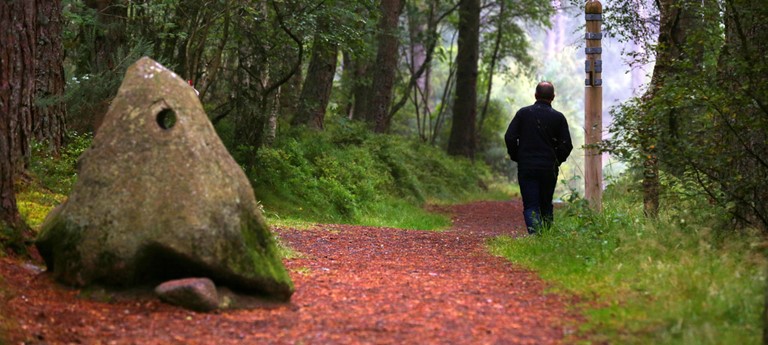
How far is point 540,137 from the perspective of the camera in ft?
35.4

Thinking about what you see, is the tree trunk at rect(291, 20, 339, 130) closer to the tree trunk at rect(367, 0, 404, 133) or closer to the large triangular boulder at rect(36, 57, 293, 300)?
the tree trunk at rect(367, 0, 404, 133)

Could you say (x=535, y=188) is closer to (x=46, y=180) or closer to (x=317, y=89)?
(x=46, y=180)

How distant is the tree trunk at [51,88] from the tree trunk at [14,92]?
77.9 inches

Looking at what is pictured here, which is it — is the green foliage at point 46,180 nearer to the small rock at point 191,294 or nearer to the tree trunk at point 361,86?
the small rock at point 191,294

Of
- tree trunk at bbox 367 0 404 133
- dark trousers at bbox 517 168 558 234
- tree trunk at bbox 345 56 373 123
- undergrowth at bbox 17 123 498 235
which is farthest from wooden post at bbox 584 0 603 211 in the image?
tree trunk at bbox 345 56 373 123

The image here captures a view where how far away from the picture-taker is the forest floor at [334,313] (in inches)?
213

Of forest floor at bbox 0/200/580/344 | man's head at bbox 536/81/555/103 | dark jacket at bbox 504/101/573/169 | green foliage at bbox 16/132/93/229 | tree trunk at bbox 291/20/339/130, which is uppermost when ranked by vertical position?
tree trunk at bbox 291/20/339/130

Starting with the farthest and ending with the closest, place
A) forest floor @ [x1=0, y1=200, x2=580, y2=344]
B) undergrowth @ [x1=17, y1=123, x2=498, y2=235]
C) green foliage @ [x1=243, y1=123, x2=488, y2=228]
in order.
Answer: green foliage @ [x1=243, y1=123, x2=488, y2=228], undergrowth @ [x1=17, y1=123, x2=498, y2=235], forest floor @ [x1=0, y1=200, x2=580, y2=344]

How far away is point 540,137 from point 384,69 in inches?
535

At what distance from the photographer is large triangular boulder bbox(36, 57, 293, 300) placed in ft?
19.7

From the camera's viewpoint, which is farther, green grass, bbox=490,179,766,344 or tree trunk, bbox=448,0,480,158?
tree trunk, bbox=448,0,480,158

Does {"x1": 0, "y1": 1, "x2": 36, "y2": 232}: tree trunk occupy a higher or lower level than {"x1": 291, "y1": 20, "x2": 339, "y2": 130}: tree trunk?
lower

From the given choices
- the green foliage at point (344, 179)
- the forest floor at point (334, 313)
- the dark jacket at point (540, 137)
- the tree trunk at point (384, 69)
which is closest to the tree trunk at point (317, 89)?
the green foliage at point (344, 179)

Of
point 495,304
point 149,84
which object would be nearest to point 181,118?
point 149,84
